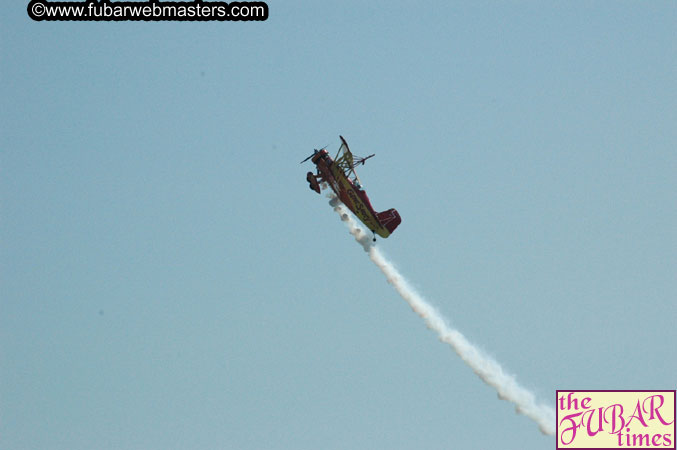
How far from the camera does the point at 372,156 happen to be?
112688 mm

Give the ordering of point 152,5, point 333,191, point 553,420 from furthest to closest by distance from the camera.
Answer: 1. point 333,191
2. point 553,420
3. point 152,5

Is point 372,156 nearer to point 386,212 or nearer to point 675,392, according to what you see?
point 386,212

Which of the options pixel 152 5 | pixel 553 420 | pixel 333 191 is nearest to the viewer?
pixel 152 5

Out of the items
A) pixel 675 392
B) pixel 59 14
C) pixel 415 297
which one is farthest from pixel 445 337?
pixel 59 14

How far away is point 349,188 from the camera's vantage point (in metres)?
113

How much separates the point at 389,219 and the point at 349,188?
4.01 metres

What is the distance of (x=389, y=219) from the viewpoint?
112 m

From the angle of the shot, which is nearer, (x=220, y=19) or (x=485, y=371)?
(x=220, y=19)

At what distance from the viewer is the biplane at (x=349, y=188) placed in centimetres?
11219

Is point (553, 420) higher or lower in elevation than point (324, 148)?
lower

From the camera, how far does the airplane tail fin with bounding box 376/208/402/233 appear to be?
112m

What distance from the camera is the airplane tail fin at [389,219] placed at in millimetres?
112250

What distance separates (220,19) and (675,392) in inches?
1505

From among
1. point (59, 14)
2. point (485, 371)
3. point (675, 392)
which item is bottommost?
point (675, 392)
